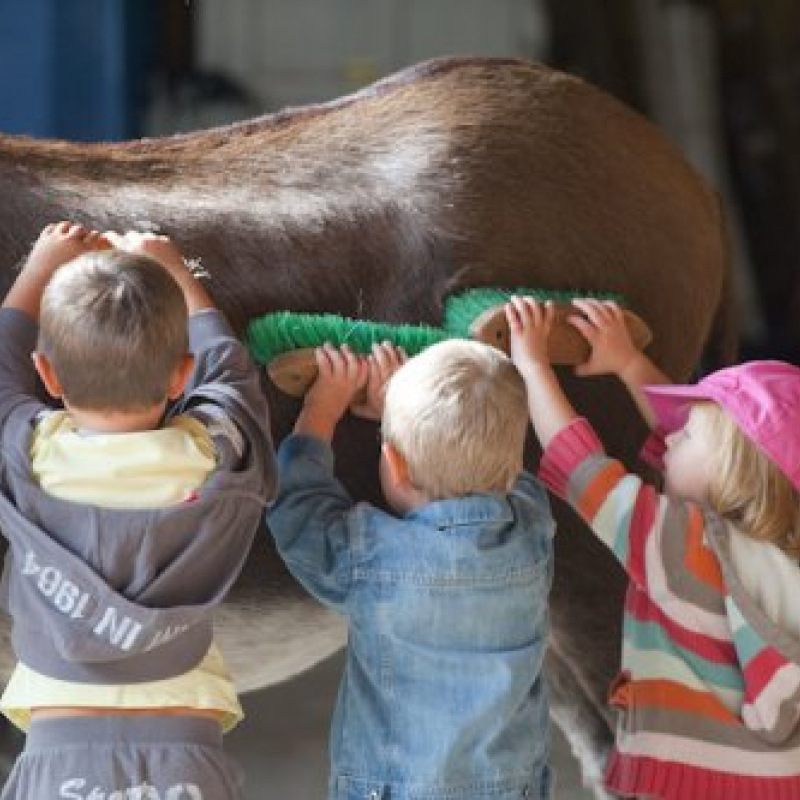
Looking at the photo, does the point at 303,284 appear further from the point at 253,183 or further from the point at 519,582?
the point at 519,582

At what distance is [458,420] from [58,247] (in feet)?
1.74

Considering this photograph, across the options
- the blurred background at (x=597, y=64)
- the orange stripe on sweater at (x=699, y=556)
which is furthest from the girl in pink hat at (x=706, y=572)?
the blurred background at (x=597, y=64)

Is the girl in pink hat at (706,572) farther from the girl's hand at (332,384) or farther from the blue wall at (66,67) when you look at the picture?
the blue wall at (66,67)

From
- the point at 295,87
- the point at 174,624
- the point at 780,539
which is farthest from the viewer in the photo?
the point at 295,87

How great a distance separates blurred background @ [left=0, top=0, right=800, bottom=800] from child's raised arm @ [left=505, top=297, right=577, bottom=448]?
391 cm

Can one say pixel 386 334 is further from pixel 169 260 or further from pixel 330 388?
pixel 169 260

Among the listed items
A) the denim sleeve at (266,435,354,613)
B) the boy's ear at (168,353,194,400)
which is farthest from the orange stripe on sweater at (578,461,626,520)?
the boy's ear at (168,353,194,400)

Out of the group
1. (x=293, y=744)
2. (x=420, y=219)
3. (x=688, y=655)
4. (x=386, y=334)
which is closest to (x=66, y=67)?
(x=293, y=744)

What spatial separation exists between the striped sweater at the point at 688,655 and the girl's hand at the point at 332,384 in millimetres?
272

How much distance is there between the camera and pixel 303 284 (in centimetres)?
261

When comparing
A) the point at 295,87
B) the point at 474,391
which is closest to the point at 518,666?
the point at 474,391

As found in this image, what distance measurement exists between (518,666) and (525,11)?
5510mm

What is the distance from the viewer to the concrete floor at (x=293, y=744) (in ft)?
12.9

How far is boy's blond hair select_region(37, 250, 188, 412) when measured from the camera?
200 centimetres
